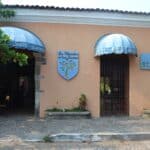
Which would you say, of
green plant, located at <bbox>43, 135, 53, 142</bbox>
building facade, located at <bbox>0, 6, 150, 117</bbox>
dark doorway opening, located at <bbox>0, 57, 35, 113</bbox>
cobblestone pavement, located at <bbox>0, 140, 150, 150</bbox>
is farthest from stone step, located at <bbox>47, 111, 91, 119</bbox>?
dark doorway opening, located at <bbox>0, 57, 35, 113</bbox>

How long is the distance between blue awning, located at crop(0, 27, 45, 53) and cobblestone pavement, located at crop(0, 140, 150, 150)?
475 centimetres

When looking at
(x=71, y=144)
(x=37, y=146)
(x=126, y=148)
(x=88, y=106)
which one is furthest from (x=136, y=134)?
(x=88, y=106)

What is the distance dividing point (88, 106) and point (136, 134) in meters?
4.97

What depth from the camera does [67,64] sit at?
16.2 metres

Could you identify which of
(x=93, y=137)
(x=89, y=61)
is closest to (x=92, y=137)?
(x=93, y=137)

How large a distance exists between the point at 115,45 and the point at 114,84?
2074 millimetres

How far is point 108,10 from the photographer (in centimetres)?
1628

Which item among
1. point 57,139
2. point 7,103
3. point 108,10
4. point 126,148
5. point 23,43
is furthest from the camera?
point 7,103

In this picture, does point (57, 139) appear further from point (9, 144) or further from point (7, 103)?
point (7, 103)

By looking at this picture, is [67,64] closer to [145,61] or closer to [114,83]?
[114,83]

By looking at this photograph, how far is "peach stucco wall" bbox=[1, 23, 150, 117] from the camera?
52.9ft

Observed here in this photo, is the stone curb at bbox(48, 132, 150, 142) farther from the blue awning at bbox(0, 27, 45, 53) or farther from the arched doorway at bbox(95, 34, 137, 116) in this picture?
the arched doorway at bbox(95, 34, 137, 116)

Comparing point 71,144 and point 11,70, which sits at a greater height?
point 11,70

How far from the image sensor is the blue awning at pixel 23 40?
1457 cm
